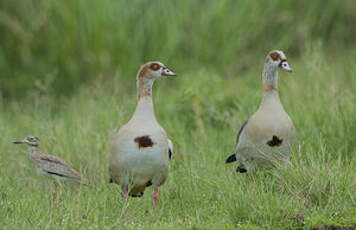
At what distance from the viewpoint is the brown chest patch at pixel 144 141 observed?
5.42m

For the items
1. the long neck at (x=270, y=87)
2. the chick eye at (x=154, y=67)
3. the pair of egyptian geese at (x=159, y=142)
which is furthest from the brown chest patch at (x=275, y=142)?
the chick eye at (x=154, y=67)

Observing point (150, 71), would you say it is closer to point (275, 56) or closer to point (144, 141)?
point (144, 141)

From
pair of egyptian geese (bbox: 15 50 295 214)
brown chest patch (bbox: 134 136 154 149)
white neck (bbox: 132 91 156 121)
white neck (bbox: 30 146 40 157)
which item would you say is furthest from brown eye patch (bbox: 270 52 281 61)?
white neck (bbox: 30 146 40 157)

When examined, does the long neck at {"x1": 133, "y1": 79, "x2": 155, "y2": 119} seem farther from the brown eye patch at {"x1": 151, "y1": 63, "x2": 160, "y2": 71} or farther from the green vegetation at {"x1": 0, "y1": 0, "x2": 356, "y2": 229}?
the green vegetation at {"x1": 0, "y1": 0, "x2": 356, "y2": 229}

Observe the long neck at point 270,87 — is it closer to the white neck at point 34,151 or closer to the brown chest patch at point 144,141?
the brown chest patch at point 144,141

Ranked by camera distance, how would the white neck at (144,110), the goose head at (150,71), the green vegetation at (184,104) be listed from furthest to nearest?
the goose head at (150,71), the white neck at (144,110), the green vegetation at (184,104)

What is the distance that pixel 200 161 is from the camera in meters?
6.55

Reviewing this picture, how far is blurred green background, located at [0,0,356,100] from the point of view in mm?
10656

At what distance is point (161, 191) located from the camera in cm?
626

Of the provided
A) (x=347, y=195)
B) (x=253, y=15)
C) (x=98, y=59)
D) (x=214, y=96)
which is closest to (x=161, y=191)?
(x=347, y=195)

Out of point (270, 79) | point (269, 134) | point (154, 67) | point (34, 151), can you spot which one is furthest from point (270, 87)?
point (34, 151)

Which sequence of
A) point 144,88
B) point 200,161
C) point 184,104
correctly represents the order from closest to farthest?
point 144,88 < point 200,161 < point 184,104

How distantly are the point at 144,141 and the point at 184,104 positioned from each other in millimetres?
3297

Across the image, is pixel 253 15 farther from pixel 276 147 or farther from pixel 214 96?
pixel 276 147
